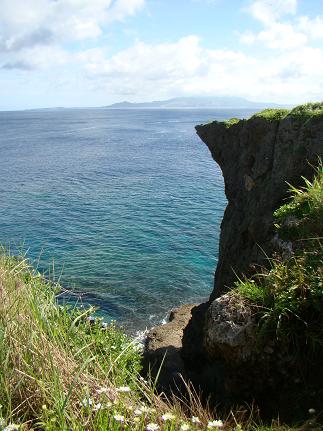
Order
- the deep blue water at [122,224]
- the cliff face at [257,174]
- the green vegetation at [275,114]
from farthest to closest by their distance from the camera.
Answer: the deep blue water at [122,224] < the green vegetation at [275,114] < the cliff face at [257,174]

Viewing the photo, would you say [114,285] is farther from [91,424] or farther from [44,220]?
[91,424]

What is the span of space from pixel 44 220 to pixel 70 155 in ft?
152

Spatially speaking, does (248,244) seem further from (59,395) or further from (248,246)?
(59,395)

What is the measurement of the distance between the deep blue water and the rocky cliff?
13.2 feet

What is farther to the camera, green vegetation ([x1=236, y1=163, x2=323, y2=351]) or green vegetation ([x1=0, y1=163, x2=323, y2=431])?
green vegetation ([x1=236, y1=163, x2=323, y2=351])

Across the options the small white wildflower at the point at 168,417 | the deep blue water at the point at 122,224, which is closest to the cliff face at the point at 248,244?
the small white wildflower at the point at 168,417

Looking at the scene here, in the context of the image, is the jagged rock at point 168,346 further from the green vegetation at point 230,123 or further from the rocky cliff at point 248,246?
the green vegetation at point 230,123

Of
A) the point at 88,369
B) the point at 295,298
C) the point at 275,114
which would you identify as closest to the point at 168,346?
the point at 275,114

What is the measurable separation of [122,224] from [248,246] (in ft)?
91.4

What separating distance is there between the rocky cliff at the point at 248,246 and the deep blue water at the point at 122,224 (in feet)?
13.2

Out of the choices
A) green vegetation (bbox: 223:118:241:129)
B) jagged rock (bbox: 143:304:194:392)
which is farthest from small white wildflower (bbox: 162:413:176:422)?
green vegetation (bbox: 223:118:241:129)

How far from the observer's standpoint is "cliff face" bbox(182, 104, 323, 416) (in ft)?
30.1

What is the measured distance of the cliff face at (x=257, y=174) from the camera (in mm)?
17781

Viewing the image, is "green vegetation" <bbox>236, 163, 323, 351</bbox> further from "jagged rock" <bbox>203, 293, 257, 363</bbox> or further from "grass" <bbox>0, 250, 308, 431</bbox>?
"grass" <bbox>0, 250, 308, 431</bbox>
